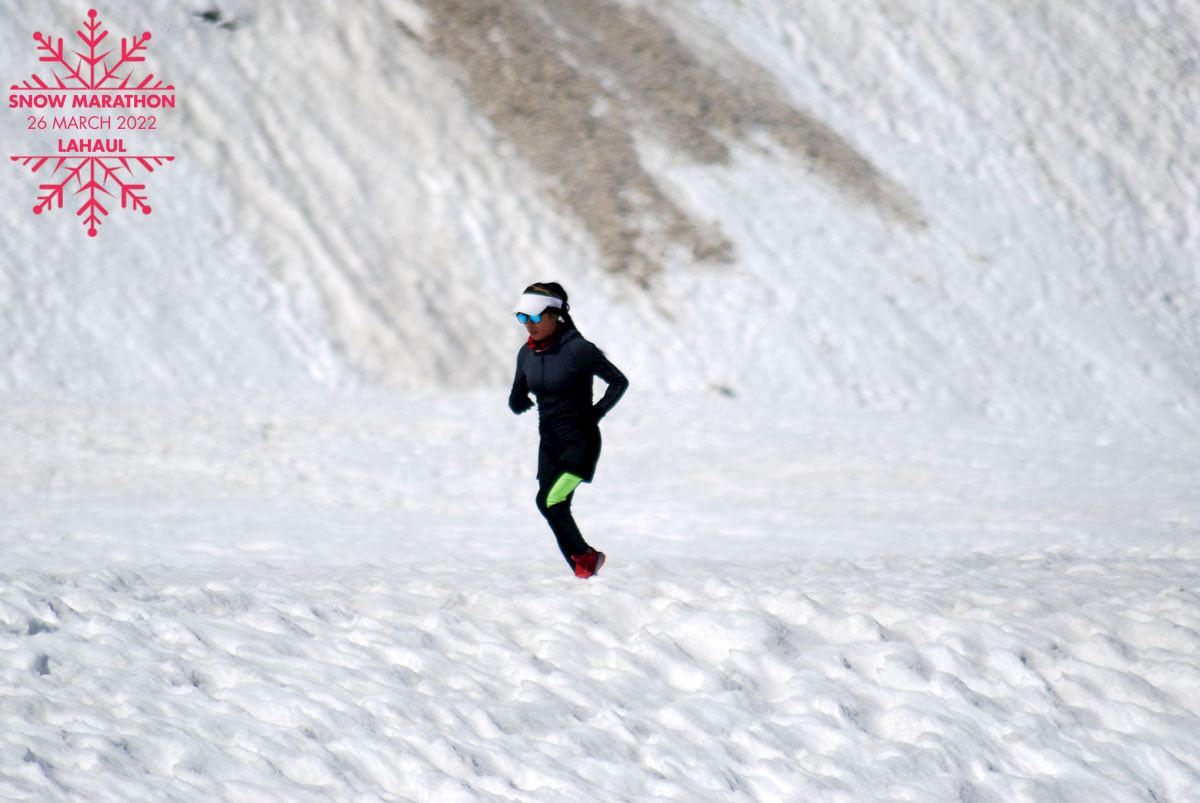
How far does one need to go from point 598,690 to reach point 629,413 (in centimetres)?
1048

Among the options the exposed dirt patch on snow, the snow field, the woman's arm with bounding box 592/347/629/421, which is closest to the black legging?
the snow field

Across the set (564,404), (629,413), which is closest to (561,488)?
(564,404)

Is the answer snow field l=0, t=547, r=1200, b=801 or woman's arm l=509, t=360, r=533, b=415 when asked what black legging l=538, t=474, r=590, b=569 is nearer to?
snow field l=0, t=547, r=1200, b=801

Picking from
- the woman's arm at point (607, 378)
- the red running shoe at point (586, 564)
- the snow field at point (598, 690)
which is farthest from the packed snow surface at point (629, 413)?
the woman's arm at point (607, 378)

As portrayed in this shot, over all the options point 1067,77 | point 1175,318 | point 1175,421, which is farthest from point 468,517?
point 1067,77

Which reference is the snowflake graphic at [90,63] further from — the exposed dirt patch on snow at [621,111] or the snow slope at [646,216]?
the exposed dirt patch on snow at [621,111]

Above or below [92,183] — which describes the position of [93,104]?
above

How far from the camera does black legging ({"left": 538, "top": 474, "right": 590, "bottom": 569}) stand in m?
7.32

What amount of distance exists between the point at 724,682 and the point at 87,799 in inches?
105

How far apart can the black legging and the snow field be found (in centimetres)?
31

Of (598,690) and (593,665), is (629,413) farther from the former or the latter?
(598,690)

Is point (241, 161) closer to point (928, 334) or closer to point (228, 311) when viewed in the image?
point (228, 311)

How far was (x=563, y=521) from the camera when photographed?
7.37 metres

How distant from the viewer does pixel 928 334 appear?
18.5 metres
